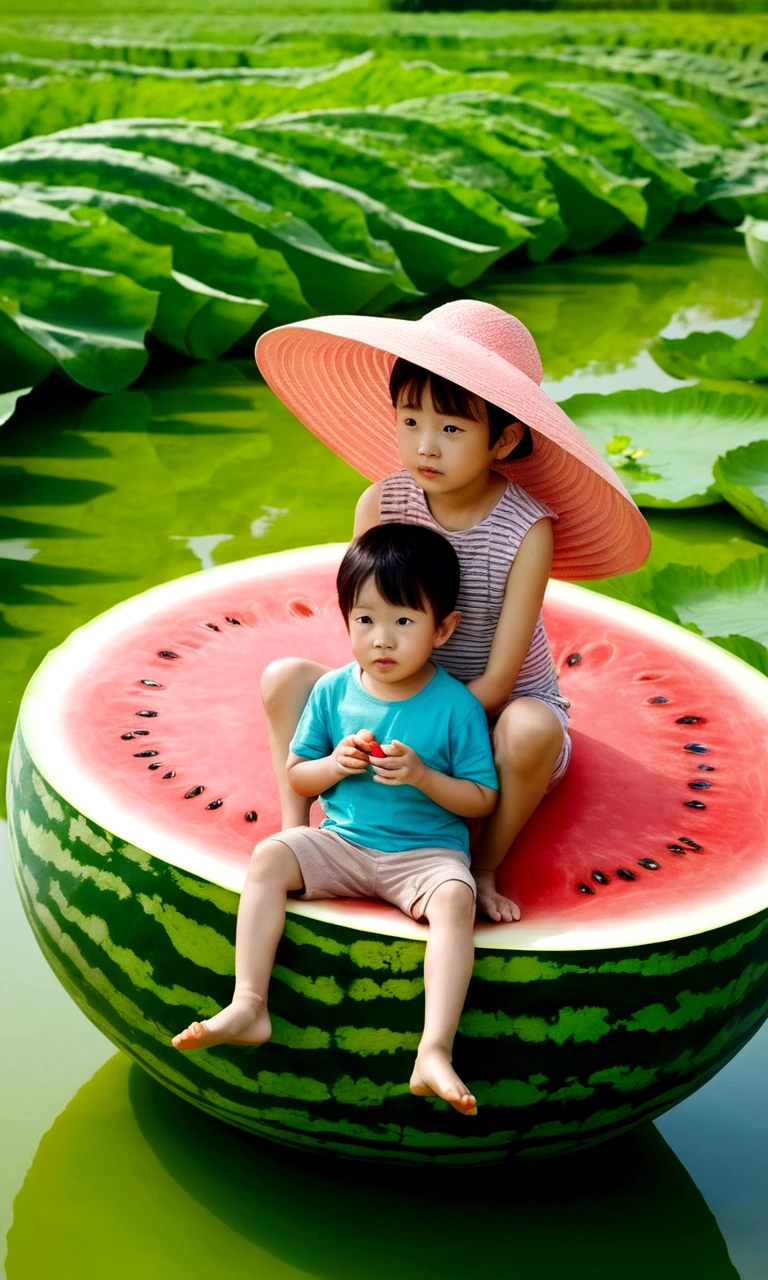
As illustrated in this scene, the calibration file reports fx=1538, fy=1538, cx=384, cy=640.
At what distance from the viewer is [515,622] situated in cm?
190

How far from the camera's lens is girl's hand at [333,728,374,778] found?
1.70 metres

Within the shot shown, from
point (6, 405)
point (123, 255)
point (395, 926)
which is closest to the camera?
point (395, 926)

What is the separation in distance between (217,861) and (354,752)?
0.20 metres

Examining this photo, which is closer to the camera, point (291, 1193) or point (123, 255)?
point (291, 1193)

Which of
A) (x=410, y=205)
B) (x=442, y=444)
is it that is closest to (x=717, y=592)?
(x=442, y=444)

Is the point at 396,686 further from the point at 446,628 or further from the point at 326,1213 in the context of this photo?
the point at 326,1213

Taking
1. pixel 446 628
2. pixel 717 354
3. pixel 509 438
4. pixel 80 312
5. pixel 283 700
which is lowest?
pixel 717 354

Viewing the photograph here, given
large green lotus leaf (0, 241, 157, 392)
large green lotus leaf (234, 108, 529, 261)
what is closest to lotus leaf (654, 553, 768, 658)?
large green lotus leaf (0, 241, 157, 392)

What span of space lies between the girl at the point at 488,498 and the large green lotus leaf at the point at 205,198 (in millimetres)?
3157

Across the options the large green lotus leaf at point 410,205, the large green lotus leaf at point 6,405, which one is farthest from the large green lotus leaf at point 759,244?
the large green lotus leaf at point 6,405

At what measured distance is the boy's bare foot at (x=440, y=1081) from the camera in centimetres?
150

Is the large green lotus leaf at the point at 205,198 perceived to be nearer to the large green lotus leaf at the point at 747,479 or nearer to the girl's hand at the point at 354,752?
the large green lotus leaf at the point at 747,479

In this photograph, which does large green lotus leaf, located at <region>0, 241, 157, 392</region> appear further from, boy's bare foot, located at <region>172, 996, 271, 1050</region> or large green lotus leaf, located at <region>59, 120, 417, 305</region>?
boy's bare foot, located at <region>172, 996, 271, 1050</region>

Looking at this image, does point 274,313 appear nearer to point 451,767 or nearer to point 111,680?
point 111,680
